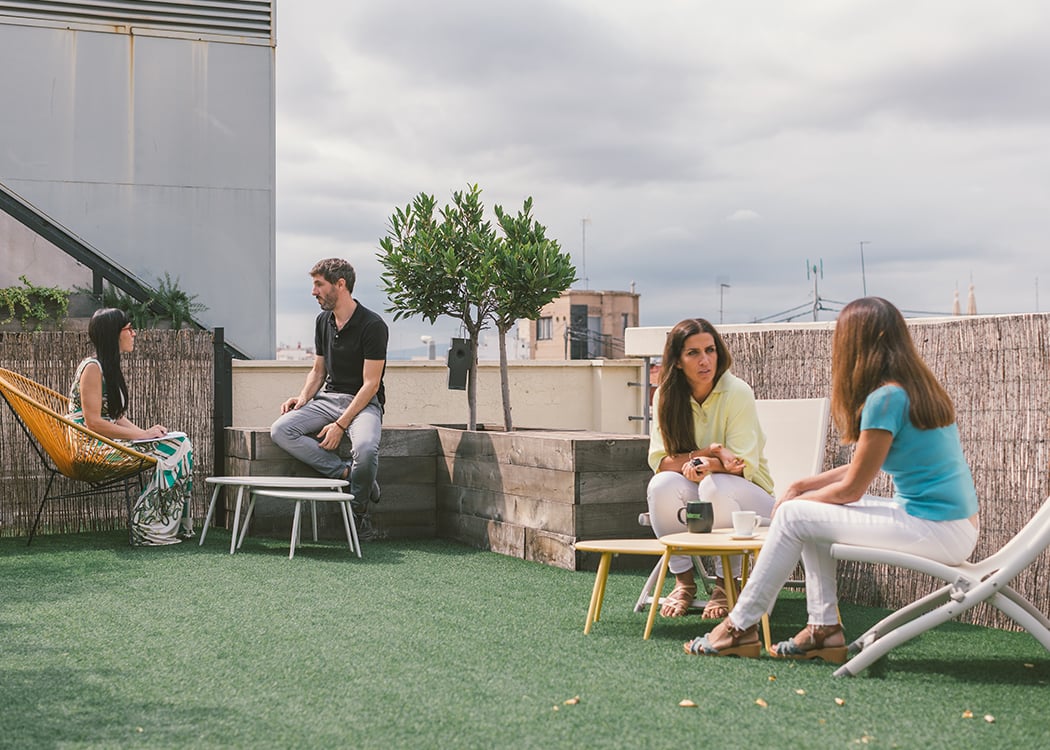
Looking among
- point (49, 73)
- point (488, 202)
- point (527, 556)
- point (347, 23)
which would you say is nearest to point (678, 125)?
point (347, 23)

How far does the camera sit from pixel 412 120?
12930 mm

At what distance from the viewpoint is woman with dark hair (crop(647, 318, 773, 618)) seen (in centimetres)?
461

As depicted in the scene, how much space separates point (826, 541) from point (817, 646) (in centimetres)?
34

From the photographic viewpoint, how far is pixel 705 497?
14.9ft

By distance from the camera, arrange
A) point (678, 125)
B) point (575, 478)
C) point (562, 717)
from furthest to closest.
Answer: point (678, 125) < point (575, 478) < point (562, 717)

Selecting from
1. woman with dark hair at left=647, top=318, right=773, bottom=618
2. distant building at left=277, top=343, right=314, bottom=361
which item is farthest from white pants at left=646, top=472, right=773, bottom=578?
distant building at left=277, top=343, right=314, bottom=361

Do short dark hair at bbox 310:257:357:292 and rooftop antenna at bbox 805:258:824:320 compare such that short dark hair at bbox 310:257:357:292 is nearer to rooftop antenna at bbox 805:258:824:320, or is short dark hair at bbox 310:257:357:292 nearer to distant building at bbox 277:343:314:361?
distant building at bbox 277:343:314:361

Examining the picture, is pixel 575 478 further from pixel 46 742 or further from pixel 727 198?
pixel 727 198

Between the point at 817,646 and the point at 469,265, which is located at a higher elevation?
the point at 469,265

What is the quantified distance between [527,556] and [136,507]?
2225 mm

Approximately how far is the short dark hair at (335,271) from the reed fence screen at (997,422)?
342 centimetres

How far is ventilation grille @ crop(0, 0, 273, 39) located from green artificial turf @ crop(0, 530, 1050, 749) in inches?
417

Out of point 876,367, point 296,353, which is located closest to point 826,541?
point 876,367

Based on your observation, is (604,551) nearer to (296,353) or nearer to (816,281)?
(816,281)
